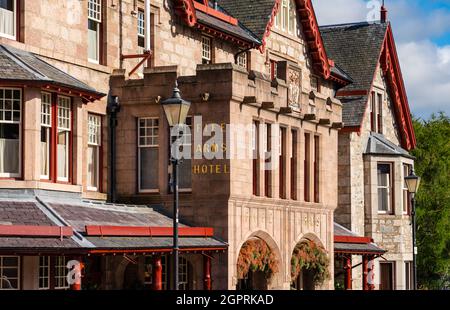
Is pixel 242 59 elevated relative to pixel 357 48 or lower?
lower

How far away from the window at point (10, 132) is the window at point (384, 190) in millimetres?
25640

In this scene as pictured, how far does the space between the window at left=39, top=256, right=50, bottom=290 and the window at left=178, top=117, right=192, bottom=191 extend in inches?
226

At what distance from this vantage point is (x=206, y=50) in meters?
37.6

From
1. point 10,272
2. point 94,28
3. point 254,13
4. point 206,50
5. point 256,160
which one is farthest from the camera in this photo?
point 254,13

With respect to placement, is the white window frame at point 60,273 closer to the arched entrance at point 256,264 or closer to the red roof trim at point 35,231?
the red roof trim at point 35,231

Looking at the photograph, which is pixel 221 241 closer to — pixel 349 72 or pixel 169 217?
pixel 169 217

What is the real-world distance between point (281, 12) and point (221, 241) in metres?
14.9

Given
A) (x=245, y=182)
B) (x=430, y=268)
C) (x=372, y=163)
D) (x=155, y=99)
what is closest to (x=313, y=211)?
(x=245, y=182)

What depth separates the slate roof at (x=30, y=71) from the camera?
26094 millimetres

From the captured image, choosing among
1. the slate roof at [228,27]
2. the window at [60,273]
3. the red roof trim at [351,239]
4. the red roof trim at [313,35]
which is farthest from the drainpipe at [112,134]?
the red roof trim at [313,35]

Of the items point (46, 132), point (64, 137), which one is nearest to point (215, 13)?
point (64, 137)

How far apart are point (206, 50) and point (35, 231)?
15.3 meters

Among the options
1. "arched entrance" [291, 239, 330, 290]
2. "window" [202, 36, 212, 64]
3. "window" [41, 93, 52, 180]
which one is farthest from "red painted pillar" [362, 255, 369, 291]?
"window" [41, 93, 52, 180]

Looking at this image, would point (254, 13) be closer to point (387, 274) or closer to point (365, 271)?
point (365, 271)
